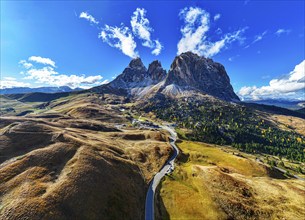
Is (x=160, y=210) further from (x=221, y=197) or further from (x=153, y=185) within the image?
(x=221, y=197)

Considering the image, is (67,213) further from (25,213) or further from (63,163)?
(63,163)

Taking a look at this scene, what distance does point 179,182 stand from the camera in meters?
86.5

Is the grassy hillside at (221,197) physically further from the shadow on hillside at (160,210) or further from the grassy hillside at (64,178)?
the grassy hillside at (64,178)

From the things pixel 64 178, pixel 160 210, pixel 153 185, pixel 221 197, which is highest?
pixel 64 178

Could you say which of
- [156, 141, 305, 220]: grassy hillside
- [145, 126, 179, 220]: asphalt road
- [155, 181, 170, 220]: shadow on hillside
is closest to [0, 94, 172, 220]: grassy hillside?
[145, 126, 179, 220]: asphalt road

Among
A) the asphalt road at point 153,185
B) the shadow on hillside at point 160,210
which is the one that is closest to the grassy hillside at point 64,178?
the asphalt road at point 153,185

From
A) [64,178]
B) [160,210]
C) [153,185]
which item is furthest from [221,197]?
[64,178]

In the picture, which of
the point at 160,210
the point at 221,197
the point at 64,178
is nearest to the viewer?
the point at 64,178

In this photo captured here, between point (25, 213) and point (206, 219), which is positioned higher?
point (25, 213)

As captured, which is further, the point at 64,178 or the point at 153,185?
the point at 153,185

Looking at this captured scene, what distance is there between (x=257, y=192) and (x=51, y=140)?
109202mm

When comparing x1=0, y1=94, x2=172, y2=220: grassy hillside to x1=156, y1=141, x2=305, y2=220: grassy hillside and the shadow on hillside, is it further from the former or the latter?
x1=156, y1=141, x2=305, y2=220: grassy hillside

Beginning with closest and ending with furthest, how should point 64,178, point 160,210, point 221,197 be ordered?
point 64,178
point 160,210
point 221,197

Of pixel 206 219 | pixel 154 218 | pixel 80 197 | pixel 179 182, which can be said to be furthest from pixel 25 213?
pixel 179 182
